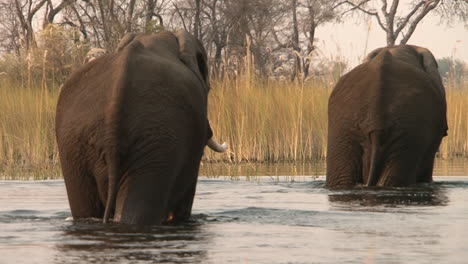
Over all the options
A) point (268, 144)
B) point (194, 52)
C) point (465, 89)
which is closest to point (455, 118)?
point (465, 89)

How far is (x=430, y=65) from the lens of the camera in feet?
41.0

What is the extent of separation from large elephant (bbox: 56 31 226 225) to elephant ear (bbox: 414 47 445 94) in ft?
15.0

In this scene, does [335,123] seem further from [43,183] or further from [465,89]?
[465,89]

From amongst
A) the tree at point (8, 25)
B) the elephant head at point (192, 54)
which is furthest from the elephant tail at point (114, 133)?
the tree at point (8, 25)

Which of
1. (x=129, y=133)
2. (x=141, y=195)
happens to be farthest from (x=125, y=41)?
(x=141, y=195)

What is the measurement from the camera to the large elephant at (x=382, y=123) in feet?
37.6

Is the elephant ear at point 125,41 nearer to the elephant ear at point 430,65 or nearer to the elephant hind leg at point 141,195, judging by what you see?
Answer: the elephant hind leg at point 141,195

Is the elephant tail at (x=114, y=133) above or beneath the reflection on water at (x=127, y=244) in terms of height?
above

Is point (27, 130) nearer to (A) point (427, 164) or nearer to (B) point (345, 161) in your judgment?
(B) point (345, 161)

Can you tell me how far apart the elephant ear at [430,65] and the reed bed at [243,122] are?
18.8 ft

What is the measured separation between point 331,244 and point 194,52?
1.98 m

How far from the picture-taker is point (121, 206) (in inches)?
305

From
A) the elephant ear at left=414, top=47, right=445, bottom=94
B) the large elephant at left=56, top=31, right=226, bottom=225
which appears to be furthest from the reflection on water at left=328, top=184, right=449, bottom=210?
the large elephant at left=56, top=31, right=226, bottom=225

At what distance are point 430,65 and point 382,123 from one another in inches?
54.5
